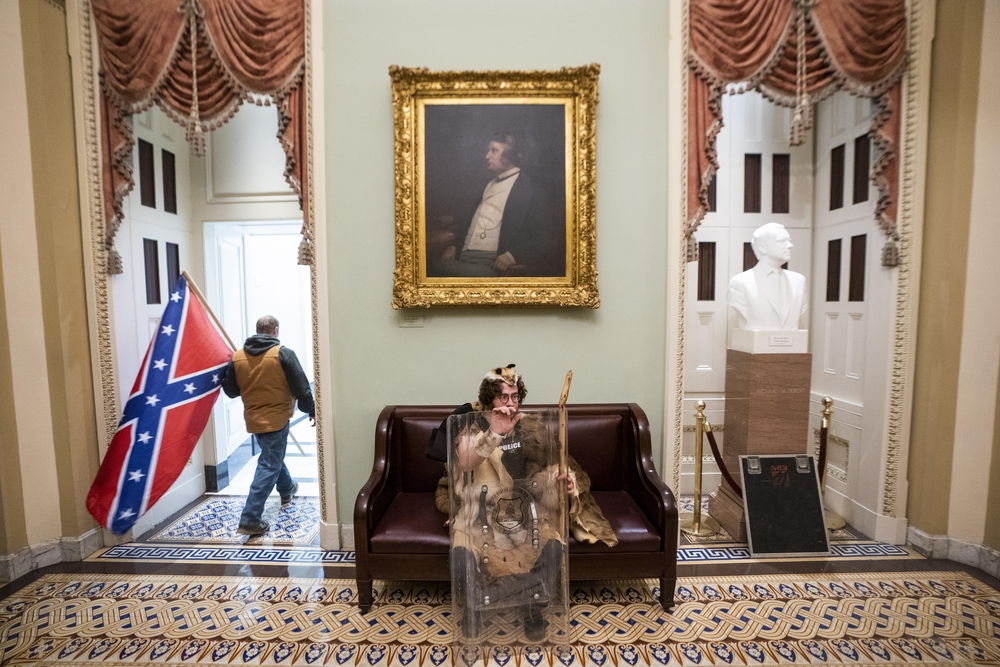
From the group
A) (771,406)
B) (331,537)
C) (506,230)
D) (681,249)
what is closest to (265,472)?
(331,537)

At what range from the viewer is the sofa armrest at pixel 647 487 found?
2.42 metres

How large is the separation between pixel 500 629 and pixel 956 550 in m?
3.09

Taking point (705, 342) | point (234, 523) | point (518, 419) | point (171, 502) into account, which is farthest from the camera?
point (705, 342)

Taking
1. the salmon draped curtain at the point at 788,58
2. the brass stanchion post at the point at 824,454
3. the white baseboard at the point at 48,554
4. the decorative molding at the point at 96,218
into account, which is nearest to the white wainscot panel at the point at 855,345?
the brass stanchion post at the point at 824,454

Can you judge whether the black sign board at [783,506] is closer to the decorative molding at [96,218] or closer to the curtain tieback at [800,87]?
the curtain tieback at [800,87]

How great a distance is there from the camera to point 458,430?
2.21 metres

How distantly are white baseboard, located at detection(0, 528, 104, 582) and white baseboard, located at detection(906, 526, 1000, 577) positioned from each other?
5.61 m

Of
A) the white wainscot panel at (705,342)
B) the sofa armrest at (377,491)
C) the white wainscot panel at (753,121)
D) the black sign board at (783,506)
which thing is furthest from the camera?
the white wainscot panel at (705,342)

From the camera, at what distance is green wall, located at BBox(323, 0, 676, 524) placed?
115 inches

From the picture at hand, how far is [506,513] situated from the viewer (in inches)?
85.0

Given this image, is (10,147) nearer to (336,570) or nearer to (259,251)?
(259,251)

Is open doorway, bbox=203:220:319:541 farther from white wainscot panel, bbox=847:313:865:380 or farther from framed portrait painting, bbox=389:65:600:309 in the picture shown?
white wainscot panel, bbox=847:313:865:380

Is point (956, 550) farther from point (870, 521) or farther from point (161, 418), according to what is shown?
point (161, 418)

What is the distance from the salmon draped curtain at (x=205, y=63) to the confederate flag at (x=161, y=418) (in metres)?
0.93
